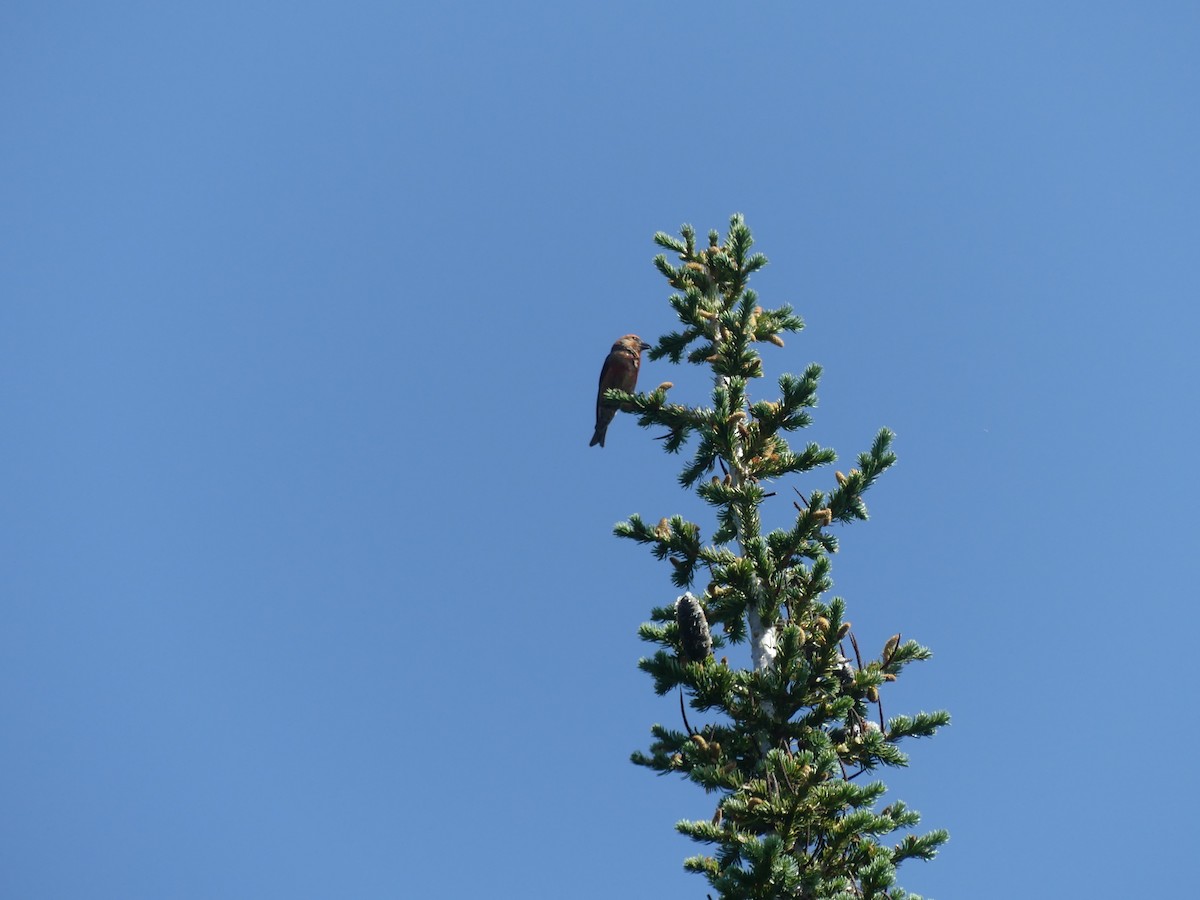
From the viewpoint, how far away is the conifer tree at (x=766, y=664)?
4.35m

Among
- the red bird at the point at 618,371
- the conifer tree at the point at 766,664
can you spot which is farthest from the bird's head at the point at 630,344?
the conifer tree at the point at 766,664

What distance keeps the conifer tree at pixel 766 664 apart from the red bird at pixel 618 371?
2265 mm

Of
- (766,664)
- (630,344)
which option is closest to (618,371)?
(630,344)

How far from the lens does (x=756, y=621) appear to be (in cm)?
530

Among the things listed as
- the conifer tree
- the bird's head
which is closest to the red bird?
the bird's head

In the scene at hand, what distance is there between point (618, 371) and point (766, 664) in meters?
4.44

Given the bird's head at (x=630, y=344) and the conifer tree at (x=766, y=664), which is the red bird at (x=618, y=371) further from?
the conifer tree at (x=766, y=664)

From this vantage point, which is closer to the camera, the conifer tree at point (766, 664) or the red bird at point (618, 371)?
the conifer tree at point (766, 664)

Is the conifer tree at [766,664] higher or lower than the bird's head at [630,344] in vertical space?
lower

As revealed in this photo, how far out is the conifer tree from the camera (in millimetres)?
4352

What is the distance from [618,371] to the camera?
8.92 m

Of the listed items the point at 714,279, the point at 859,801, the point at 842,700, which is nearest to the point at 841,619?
the point at 842,700

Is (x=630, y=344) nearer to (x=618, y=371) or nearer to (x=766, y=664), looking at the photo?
(x=618, y=371)

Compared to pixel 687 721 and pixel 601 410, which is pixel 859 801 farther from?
pixel 601 410
